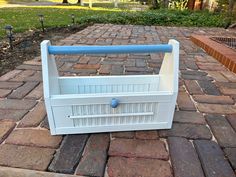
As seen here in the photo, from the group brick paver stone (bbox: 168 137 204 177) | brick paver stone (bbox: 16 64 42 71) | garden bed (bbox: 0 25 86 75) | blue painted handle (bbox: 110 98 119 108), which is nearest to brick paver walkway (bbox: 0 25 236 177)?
brick paver stone (bbox: 168 137 204 177)

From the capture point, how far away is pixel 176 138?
174 centimetres

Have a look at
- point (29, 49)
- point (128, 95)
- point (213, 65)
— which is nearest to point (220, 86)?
point (213, 65)

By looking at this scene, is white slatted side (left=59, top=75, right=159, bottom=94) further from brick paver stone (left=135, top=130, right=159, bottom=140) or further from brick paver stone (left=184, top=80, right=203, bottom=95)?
brick paver stone (left=184, top=80, right=203, bottom=95)

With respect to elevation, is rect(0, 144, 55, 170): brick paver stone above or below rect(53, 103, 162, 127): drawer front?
below

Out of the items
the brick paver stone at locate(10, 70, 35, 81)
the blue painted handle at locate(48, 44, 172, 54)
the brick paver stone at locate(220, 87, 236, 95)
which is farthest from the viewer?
the brick paver stone at locate(10, 70, 35, 81)

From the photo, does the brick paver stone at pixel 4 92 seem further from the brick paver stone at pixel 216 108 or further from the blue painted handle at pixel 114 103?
the brick paver stone at pixel 216 108

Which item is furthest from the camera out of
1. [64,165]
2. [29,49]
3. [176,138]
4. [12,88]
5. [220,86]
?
[29,49]

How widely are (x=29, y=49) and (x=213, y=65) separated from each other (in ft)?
9.28

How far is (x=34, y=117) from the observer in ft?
6.39

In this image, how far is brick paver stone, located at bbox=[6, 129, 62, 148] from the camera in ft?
5.37

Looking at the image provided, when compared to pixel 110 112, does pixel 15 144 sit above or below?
below

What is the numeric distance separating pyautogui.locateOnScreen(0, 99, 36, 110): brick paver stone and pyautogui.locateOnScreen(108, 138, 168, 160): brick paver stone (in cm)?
87

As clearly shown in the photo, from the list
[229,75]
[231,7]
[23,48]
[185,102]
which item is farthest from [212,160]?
[231,7]

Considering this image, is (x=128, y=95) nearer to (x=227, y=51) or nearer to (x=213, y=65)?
(x=213, y=65)
